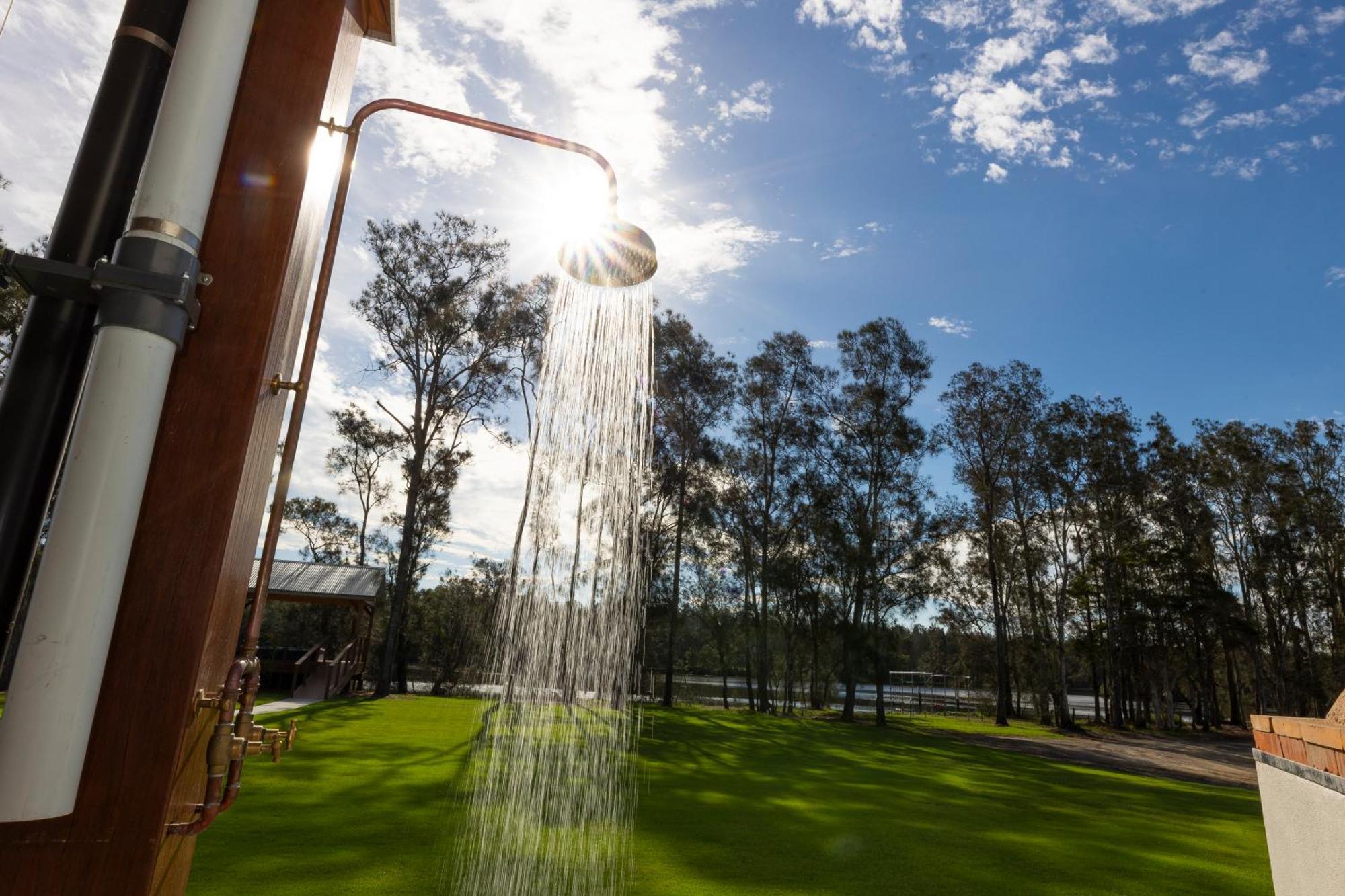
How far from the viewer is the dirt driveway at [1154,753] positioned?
1448 centimetres

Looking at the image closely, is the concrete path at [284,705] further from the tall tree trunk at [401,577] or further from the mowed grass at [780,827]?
the tall tree trunk at [401,577]

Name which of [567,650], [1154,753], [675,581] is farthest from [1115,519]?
[567,650]

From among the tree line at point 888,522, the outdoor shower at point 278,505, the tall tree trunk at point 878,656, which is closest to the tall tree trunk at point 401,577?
the tree line at point 888,522

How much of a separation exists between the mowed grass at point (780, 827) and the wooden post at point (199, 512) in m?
3.45

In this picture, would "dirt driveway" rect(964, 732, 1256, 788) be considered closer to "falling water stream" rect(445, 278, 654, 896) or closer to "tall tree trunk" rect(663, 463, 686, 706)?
"tall tree trunk" rect(663, 463, 686, 706)

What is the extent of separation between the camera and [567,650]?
15.8 metres

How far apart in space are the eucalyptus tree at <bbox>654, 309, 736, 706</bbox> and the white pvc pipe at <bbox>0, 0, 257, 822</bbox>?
21802 millimetres

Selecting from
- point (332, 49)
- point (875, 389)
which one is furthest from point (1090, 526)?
point (332, 49)

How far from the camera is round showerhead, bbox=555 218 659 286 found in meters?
2.89

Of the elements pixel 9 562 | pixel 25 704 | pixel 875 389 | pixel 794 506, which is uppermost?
pixel 875 389

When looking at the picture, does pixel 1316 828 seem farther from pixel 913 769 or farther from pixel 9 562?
pixel 913 769

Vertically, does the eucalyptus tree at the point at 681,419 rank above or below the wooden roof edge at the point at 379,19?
above

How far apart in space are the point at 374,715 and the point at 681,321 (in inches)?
587

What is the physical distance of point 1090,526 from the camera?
26266 mm
